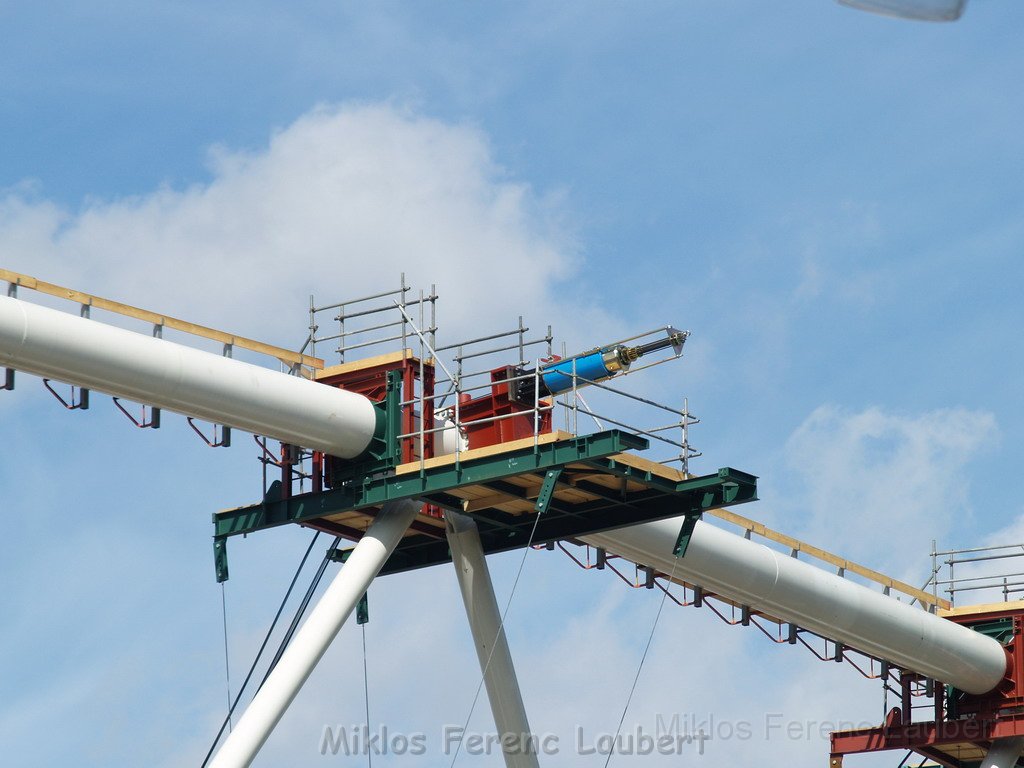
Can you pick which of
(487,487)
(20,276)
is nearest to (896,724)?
(487,487)

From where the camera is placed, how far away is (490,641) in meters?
36.0

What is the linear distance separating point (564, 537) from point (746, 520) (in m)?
9.67

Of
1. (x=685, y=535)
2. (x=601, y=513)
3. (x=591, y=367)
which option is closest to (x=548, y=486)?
(x=591, y=367)

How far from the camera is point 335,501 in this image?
3491cm

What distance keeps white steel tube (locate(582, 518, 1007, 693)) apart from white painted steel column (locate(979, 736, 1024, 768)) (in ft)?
4.93

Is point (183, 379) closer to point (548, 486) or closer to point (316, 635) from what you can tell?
point (316, 635)

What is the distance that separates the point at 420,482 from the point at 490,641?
153 inches

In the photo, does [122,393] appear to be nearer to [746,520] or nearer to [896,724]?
[746,520]

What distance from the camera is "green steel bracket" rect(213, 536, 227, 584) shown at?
118 feet

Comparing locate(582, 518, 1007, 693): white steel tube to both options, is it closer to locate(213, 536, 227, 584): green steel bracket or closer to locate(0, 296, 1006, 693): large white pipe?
locate(0, 296, 1006, 693): large white pipe

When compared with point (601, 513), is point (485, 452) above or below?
above

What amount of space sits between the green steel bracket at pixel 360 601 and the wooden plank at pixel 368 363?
358 cm

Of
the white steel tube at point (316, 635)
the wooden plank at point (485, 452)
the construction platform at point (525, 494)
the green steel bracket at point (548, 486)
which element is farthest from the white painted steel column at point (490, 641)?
the green steel bracket at point (548, 486)

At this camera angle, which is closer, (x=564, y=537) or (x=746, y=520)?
(x=564, y=537)
